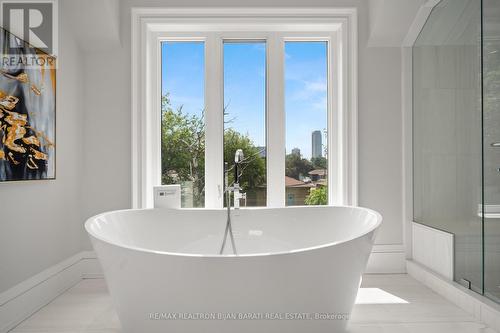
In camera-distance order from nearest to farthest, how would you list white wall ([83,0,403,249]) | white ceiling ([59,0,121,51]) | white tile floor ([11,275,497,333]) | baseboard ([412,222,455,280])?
white tile floor ([11,275,497,333]) → baseboard ([412,222,455,280]) → white ceiling ([59,0,121,51]) → white wall ([83,0,403,249])

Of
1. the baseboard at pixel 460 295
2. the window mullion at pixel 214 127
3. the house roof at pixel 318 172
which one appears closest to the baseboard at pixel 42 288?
the window mullion at pixel 214 127

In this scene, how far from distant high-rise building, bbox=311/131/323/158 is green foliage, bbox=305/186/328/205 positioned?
30 cm

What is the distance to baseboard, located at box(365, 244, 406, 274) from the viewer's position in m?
2.86

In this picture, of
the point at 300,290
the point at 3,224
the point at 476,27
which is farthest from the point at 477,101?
the point at 3,224

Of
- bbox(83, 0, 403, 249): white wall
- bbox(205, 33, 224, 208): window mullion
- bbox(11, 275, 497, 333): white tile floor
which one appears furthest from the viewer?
bbox(205, 33, 224, 208): window mullion

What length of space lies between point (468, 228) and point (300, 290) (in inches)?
54.2

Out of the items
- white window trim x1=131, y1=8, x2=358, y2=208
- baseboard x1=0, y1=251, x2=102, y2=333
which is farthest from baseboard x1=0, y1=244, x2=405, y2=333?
white window trim x1=131, y1=8, x2=358, y2=208

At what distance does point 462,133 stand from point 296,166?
1.28m

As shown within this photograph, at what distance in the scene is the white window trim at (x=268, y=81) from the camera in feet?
9.22

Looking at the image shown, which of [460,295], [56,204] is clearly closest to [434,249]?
[460,295]

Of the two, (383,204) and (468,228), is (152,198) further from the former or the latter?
(468,228)

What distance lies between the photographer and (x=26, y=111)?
209 cm

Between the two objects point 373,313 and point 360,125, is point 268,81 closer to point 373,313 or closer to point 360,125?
point 360,125

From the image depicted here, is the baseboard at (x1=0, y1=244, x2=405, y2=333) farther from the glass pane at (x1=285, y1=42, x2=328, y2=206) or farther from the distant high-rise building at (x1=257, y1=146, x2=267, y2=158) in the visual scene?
the distant high-rise building at (x1=257, y1=146, x2=267, y2=158)
